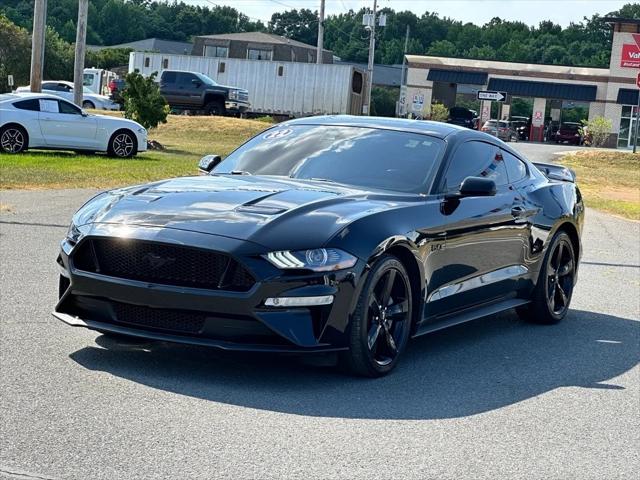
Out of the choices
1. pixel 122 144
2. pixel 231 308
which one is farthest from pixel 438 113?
pixel 231 308

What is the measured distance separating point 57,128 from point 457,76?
211ft

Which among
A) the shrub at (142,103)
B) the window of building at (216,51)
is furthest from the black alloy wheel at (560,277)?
the window of building at (216,51)

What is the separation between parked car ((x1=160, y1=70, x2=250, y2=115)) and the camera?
50312 mm

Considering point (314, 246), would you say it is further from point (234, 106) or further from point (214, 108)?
point (214, 108)

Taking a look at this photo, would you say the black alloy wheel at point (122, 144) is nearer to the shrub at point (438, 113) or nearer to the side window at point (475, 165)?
the side window at point (475, 165)

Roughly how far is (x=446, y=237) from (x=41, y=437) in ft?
10.4

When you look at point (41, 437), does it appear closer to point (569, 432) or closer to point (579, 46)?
point (569, 432)

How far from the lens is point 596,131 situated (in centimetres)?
6956

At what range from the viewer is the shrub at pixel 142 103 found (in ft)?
112

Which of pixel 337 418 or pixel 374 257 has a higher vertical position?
pixel 374 257

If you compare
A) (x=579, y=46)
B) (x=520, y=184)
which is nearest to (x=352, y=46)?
(x=579, y=46)

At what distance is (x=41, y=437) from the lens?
5.03 meters

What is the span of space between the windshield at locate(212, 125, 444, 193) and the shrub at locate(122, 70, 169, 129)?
2655 centimetres

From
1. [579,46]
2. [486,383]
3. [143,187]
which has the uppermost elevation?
[579,46]
